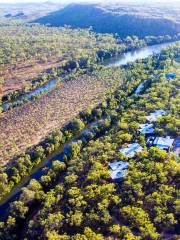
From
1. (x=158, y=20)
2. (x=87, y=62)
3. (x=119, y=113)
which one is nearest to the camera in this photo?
(x=119, y=113)

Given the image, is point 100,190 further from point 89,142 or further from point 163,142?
point 163,142

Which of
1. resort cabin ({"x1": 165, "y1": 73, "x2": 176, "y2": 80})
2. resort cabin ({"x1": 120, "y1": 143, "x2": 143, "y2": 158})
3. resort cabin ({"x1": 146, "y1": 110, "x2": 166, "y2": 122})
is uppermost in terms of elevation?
resort cabin ({"x1": 165, "y1": 73, "x2": 176, "y2": 80})

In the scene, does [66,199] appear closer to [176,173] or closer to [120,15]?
[176,173]

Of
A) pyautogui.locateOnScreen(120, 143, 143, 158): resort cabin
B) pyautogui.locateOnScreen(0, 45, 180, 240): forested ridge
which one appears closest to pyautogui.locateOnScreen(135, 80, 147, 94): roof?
pyautogui.locateOnScreen(0, 45, 180, 240): forested ridge

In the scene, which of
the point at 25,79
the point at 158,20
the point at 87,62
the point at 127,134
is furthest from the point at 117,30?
the point at 127,134

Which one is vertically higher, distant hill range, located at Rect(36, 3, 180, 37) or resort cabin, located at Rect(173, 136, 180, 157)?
distant hill range, located at Rect(36, 3, 180, 37)

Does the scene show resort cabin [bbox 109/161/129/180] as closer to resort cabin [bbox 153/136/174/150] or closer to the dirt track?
resort cabin [bbox 153/136/174/150]
